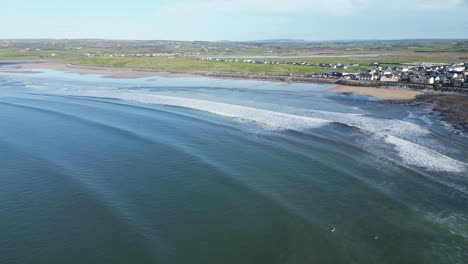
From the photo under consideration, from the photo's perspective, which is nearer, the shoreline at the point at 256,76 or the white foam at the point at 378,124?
the white foam at the point at 378,124

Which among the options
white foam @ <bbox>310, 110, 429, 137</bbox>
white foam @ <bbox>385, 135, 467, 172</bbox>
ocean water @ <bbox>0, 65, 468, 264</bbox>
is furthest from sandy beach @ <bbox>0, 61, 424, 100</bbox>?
white foam @ <bbox>385, 135, 467, 172</bbox>

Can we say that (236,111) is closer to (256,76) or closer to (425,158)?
(425,158)

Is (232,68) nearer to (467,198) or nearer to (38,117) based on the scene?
(38,117)

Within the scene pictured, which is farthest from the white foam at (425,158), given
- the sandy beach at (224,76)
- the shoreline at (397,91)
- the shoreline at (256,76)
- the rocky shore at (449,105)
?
the shoreline at (256,76)

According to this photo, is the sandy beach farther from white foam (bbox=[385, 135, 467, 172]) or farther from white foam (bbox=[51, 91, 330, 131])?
white foam (bbox=[385, 135, 467, 172])

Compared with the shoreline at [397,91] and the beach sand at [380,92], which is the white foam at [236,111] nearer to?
the shoreline at [397,91]

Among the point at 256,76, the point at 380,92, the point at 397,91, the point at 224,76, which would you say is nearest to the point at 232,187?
the point at 380,92

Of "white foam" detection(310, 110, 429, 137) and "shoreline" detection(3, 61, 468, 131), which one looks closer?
"white foam" detection(310, 110, 429, 137)

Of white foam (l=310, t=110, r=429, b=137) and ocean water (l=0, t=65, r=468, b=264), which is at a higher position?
white foam (l=310, t=110, r=429, b=137)
